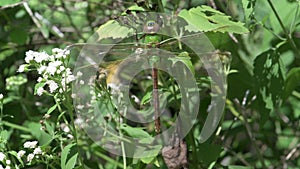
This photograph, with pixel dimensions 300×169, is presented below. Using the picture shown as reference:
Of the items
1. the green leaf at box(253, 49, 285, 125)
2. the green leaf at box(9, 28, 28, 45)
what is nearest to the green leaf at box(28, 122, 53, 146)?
the green leaf at box(9, 28, 28, 45)

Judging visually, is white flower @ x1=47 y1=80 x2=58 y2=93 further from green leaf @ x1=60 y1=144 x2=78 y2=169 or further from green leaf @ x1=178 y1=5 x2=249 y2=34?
green leaf @ x1=178 y1=5 x2=249 y2=34

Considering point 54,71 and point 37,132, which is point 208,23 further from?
point 37,132

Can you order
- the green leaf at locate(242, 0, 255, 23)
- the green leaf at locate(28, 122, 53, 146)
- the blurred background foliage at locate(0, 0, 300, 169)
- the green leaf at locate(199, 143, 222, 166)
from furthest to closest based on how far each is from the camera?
the green leaf at locate(28, 122, 53, 146)
the blurred background foliage at locate(0, 0, 300, 169)
the green leaf at locate(199, 143, 222, 166)
the green leaf at locate(242, 0, 255, 23)

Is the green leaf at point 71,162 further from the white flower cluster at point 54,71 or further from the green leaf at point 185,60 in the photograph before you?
the green leaf at point 185,60

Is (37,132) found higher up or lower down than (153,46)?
lower down

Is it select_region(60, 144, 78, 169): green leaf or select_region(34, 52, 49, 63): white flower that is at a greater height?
select_region(34, 52, 49, 63): white flower

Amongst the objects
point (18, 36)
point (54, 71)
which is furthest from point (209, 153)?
point (18, 36)
